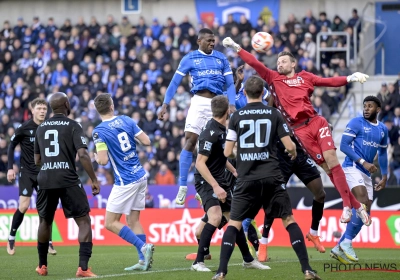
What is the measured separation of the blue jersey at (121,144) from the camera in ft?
36.0

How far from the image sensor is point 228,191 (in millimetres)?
11391

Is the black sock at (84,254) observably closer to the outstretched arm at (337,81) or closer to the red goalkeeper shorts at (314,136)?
the red goalkeeper shorts at (314,136)

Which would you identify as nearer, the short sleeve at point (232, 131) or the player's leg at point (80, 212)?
the short sleeve at point (232, 131)

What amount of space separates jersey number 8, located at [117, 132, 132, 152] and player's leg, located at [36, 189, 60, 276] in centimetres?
114

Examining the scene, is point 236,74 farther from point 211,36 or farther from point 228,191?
point 228,191

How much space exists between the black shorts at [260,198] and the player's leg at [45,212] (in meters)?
2.63

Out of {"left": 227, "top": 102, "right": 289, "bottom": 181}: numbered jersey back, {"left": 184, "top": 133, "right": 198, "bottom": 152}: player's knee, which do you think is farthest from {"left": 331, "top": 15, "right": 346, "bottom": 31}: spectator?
{"left": 227, "top": 102, "right": 289, "bottom": 181}: numbered jersey back

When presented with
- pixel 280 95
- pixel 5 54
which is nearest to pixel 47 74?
pixel 5 54

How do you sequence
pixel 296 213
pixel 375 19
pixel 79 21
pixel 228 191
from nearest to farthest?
pixel 228 191 → pixel 296 213 → pixel 375 19 → pixel 79 21

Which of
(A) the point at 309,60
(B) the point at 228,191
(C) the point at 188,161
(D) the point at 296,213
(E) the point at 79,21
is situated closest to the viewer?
(B) the point at 228,191

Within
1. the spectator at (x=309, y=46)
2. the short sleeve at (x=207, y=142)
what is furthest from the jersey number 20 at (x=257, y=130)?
the spectator at (x=309, y=46)

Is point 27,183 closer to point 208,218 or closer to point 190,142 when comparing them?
point 190,142

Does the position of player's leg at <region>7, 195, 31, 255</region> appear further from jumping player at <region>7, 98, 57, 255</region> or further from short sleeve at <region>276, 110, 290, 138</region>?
short sleeve at <region>276, 110, 290, 138</region>

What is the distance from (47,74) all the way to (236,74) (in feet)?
46.3
